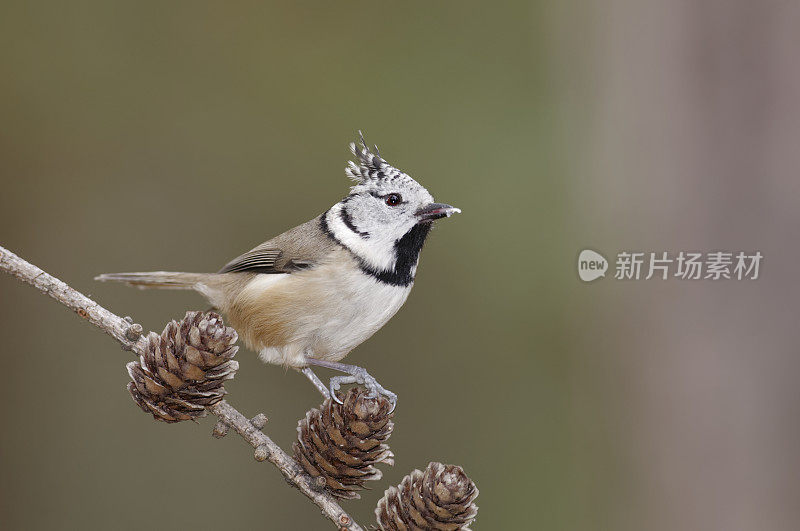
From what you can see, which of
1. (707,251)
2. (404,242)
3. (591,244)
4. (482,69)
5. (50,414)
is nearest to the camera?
(404,242)

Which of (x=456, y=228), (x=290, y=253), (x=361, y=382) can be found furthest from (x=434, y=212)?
(x=456, y=228)

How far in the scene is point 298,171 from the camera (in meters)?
4.09

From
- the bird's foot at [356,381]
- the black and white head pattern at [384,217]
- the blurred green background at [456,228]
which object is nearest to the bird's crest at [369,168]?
the black and white head pattern at [384,217]

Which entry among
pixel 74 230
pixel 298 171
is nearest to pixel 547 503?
pixel 298 171

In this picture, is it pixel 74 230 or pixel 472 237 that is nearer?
pixel 74 230

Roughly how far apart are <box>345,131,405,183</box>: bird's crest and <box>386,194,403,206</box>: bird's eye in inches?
2.4

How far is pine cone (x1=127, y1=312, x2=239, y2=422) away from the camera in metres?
1.45

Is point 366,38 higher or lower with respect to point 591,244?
higher

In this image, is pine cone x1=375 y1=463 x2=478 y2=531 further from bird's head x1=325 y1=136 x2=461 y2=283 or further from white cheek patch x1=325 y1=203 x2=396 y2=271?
white cheek patch x1=325 y1=203 x2=396 y2=271

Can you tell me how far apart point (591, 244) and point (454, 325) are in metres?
0.84

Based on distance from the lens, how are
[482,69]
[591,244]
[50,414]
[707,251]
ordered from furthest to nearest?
[482,69]
[591,244]
[50,414]
[707,251]

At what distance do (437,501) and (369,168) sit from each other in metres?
0.98

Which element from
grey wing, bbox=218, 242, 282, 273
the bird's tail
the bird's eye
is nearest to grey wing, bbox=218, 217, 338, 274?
grey wing, bbox=218, 242, 282, 273

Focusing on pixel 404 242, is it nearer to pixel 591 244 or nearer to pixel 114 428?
pixel 591 244
